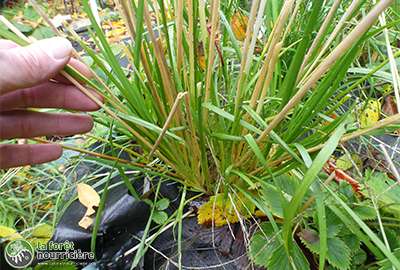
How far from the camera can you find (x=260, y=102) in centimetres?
54

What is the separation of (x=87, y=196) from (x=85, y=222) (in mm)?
53

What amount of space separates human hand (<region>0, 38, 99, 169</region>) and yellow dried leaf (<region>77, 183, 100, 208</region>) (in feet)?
0.30

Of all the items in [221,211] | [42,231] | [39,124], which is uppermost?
[39,124]

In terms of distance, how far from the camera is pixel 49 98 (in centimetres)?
62

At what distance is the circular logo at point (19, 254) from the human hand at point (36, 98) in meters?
0.15

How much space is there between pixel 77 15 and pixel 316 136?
1616 millimetres

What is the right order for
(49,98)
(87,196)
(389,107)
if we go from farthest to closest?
(389,107), (87,196), (49,98)

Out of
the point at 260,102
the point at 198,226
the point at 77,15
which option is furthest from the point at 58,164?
the point at 77,15

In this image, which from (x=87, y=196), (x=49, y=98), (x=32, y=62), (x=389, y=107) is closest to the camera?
(x=32, y=62)

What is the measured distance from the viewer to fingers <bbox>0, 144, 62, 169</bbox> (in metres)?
0.67

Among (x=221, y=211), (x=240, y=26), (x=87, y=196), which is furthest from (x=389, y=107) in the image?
(x=87, y=196)

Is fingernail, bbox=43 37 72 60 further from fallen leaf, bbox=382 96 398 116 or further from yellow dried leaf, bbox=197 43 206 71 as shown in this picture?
fallen leaf, bbox=382 96 398 116

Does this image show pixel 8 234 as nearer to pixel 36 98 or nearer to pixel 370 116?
pixel 36 98

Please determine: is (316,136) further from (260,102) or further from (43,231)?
(43,231)
